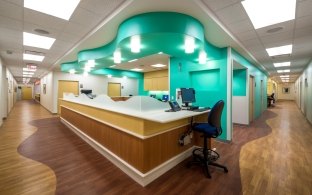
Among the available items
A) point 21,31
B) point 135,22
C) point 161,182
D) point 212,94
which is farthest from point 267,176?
point 21,31

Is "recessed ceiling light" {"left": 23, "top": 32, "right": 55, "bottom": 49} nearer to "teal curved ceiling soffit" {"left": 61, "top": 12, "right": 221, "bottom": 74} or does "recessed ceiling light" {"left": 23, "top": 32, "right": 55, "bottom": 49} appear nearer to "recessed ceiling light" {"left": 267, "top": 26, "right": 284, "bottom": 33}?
"teal curved ceiling soffit" {"left": 61, "top": 12, "right": 221, "bottom": 74}

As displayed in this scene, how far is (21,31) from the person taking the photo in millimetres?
3516

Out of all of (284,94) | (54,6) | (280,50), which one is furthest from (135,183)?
(284,94)

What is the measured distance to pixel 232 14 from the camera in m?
2.67

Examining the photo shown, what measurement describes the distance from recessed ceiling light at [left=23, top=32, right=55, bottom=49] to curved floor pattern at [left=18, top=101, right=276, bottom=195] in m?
2.79

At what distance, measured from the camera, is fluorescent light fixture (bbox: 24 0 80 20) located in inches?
96.7

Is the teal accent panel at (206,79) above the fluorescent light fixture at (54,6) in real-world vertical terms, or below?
below

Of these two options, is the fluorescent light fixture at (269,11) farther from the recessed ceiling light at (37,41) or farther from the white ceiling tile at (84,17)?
the recessed ceiling light at (37,41)

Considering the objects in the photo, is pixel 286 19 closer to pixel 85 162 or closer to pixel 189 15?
pixel 189 15

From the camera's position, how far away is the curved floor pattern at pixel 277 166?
86.1 inches

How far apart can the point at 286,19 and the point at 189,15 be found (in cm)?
198

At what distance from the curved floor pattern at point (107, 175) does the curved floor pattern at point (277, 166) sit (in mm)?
192

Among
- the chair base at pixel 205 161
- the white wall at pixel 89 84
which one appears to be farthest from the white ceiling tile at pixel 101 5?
the white wall at pixel 89 84

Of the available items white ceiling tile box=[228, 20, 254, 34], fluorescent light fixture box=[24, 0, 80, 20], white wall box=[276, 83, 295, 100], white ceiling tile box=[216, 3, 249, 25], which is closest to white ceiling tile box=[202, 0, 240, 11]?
white ceiling tile box=[216, 3, 249, 25]
